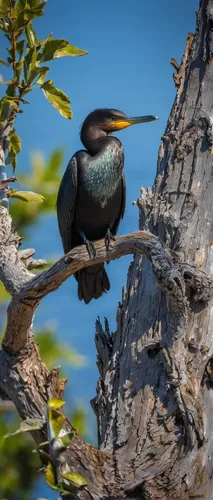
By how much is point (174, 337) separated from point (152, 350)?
264 millimetres

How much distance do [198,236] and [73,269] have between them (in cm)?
83

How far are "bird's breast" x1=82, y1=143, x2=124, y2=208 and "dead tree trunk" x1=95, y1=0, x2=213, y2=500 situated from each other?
1.46ft

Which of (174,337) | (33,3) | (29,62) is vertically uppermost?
(33,3)

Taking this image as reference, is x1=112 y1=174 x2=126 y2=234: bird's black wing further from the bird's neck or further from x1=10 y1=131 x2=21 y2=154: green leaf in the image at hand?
x1=10 y1=131 x2=21 y2=154: green leaf

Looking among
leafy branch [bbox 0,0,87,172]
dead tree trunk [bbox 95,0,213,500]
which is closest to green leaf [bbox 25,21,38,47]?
leafy branch [bbox 0,0,87,172]

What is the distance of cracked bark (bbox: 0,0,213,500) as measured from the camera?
3664mm

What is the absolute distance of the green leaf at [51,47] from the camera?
367 cm

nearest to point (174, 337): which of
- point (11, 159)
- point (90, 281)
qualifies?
point (11, 159)

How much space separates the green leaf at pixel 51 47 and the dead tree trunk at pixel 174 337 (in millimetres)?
1070

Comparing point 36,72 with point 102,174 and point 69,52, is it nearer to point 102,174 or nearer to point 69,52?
point 69,52

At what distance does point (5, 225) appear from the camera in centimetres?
394

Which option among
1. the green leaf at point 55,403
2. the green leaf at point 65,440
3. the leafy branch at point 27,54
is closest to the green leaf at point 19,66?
the leafy branch at point 27,54

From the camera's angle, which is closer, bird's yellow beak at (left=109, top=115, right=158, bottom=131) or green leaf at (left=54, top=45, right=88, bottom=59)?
green leaf at (left=54, top=45, right=88, bottom=59)

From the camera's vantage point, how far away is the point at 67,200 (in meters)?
5.00
